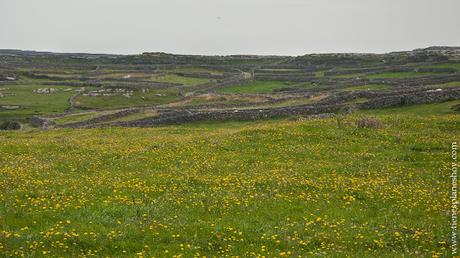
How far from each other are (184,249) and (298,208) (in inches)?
210

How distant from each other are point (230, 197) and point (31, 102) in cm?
10042

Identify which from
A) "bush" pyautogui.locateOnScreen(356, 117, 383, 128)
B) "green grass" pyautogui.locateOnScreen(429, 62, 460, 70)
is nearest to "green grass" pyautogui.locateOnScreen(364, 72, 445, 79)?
"green grass" pyautogui.locateOnScreen(429, 62, 460, 70)

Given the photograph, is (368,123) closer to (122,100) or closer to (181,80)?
(122,100)

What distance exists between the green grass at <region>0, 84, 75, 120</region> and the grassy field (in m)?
67.3

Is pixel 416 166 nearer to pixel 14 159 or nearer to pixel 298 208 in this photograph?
pixel 298 208

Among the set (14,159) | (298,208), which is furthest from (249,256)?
(14,159)

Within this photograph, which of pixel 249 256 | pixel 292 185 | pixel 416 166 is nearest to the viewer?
pixel 249 256

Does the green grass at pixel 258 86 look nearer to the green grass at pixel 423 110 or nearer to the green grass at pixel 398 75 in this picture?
the green grass at pixel 398 75

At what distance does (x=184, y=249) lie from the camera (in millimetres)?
12625

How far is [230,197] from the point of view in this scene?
1752cm

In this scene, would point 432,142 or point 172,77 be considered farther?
point 172,77

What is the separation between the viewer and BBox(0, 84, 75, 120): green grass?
9150cm

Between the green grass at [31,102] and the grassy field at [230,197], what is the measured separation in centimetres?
6732

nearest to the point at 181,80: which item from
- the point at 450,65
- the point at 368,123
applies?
the point at 450,65
